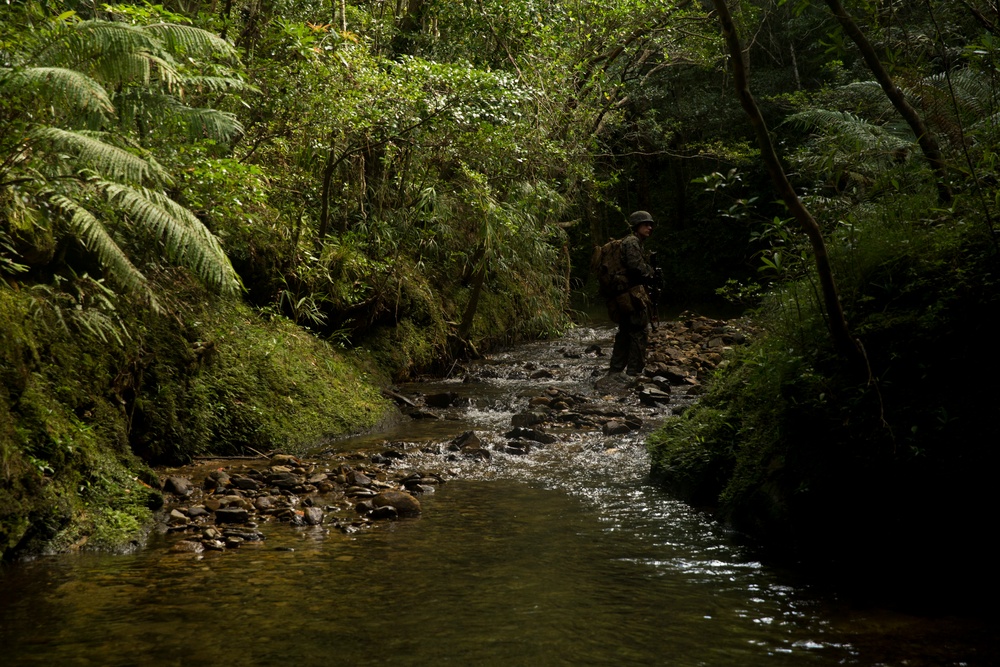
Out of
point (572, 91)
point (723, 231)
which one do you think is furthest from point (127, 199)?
point (723, 231)

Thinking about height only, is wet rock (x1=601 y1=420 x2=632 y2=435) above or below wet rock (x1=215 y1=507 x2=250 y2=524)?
above

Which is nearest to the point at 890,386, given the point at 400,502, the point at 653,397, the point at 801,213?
the point at 801,213

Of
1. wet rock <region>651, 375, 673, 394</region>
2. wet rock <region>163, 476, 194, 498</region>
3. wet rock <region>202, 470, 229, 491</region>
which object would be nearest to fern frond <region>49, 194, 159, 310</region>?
wet rock <region>163, 476, 194, 498</region>

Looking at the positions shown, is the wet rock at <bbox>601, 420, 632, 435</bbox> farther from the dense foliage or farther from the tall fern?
the tall fern

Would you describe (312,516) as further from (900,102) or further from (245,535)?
(900,102)

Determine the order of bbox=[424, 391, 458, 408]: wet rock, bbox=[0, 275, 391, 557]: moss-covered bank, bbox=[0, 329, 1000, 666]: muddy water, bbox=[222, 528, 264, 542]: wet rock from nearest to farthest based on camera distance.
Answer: bbox=[0, 329, 1000, 666]: muddy water → bbox=[0, 275, 391, 557]: moss-covered bank → bbox=[222, 528, 264, 542]: wet rock → bbox=[424, 391, 458, 408]: wet rock

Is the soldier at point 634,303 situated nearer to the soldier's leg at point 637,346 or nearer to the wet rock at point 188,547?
the soldier's leg at point 637,346

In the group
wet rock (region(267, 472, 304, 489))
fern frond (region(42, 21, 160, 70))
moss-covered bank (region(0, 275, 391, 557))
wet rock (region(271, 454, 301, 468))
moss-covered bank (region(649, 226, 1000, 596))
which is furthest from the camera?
wet rock (region(271, 454, 301, 468))

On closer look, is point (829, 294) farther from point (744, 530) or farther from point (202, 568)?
point (202, 568)

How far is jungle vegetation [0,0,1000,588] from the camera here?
177 inches

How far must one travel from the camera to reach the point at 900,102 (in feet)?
16.6

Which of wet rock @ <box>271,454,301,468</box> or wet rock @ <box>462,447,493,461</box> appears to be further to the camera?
wet rock @ <box>462,447,493,461</box>

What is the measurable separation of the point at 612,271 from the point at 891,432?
7.62m

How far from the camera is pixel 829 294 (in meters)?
Result: 4.40
